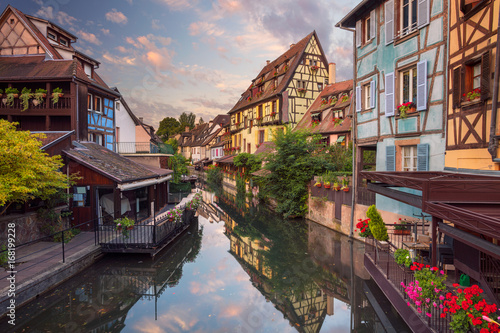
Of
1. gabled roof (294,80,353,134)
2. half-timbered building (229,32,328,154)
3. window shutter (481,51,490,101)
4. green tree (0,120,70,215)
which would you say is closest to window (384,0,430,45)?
window shutter (481,51,490,101)

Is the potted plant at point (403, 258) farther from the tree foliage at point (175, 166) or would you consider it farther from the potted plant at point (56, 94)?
the tree foliage at point (175, 166)

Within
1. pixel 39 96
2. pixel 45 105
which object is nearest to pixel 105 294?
pixel 45 105

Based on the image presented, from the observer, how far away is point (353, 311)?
25.9 ft

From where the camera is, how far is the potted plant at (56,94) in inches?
576

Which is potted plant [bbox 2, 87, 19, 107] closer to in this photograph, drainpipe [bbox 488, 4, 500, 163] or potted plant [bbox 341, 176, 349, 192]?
potted plant [bbox 341, 176, 349, 192]

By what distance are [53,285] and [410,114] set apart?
1255 cm

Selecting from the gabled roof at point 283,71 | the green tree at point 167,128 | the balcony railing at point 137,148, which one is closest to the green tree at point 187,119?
the green tree at point 167,128

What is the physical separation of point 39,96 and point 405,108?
52.8 feet

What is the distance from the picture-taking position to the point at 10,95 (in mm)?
14820

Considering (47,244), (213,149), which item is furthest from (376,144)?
(213,149)

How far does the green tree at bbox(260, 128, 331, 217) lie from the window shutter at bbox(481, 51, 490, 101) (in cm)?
1006

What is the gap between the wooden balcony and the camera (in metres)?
14.9

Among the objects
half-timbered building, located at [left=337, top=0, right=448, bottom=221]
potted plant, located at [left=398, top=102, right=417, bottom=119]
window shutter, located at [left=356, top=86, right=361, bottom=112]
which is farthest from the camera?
window shutter, located at [left=356, top=86, right=361, bottom=112]

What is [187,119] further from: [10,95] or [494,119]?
[494,119]
